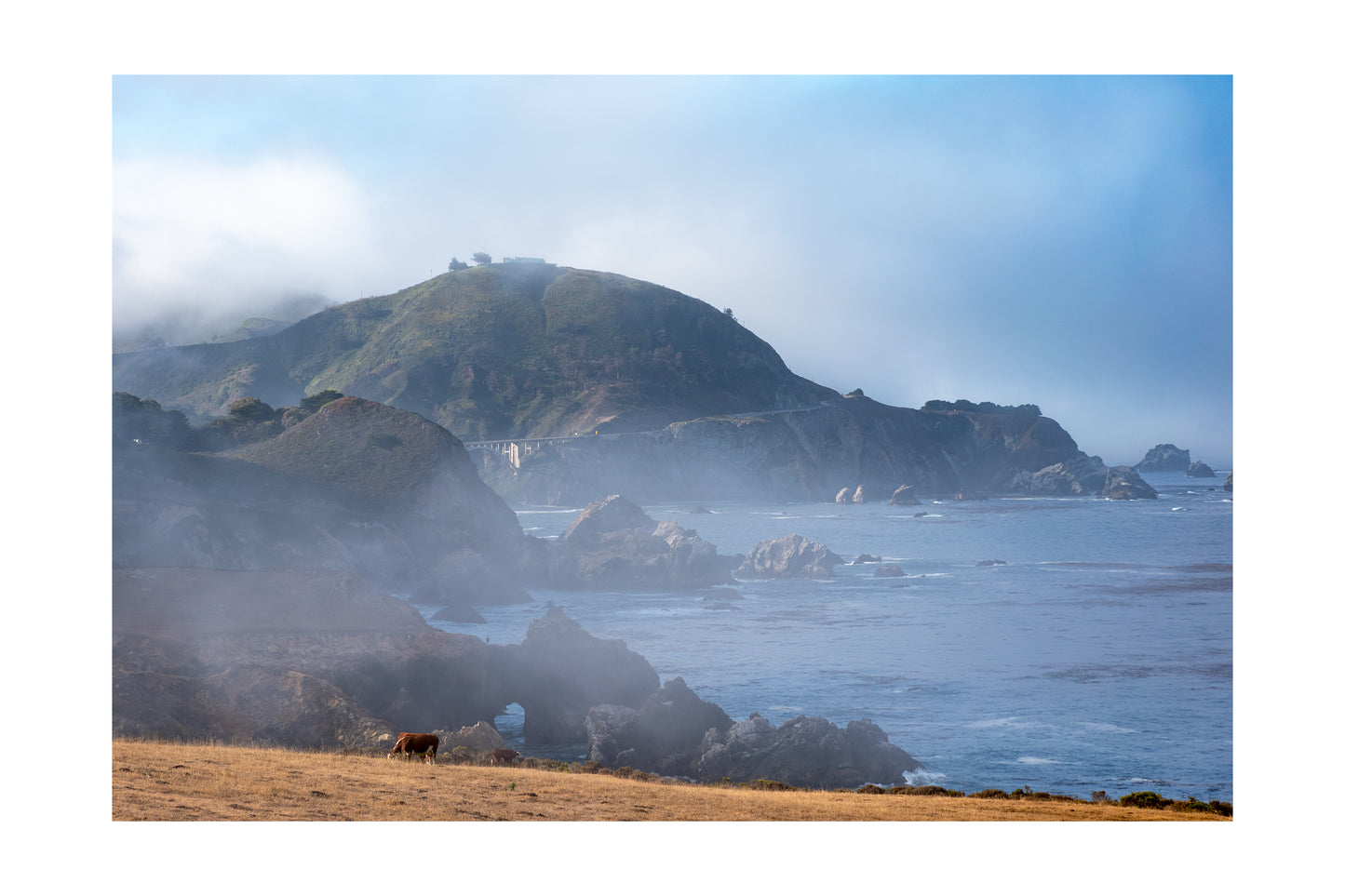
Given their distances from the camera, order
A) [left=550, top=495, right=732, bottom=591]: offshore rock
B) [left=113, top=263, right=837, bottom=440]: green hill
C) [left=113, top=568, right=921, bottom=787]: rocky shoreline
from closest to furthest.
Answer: [left=113, top=568, right=921, bottom=787]: rocky shoreline, [left=113, top=263, right=837, bottom=440]: green hill, [left=550, top=495, right=732, bottom=591]: offshore rock

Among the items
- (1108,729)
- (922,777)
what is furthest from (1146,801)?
(1108,729)

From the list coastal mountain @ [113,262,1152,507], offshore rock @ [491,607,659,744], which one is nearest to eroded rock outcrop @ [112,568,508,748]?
offshore rock @ [491,607,659,744]

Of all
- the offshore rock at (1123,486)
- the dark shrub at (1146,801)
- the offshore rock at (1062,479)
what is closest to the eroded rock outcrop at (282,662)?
the dark shrub at (1146,801)

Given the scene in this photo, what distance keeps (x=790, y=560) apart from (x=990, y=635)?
9.21 meters

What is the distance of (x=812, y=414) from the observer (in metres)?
25.4

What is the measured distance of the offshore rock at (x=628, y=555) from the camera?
2839 cm

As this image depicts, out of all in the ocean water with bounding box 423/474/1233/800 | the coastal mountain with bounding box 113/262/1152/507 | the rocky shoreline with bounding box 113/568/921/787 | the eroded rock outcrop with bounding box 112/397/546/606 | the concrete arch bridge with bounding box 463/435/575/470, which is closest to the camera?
the rocky shoreline with bounding box 113/568/921/787

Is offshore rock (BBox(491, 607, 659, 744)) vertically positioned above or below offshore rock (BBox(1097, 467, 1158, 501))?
below

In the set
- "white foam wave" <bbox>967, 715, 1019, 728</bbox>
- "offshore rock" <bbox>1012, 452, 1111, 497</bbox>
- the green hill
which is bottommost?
"white foam wave" <bbox>967, 715, 1019, 728</bbox>

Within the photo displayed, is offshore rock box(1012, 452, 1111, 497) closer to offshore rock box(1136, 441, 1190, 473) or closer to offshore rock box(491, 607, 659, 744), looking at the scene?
offshore rock box(1136, 441, 1190, 473)

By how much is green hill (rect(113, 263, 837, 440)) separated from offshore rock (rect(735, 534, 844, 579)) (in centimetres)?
605

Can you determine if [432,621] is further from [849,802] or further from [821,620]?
[849,802]

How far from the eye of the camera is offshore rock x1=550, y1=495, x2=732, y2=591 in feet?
93.1
